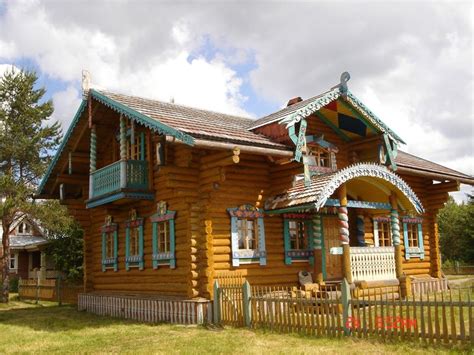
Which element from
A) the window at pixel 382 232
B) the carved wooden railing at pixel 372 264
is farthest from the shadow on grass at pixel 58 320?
the window at pixel 382 232

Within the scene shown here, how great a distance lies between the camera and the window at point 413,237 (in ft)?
66.9

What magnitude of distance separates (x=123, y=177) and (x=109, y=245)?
198 inches

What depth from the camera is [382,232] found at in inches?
773

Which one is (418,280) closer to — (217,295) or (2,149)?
(217,295)

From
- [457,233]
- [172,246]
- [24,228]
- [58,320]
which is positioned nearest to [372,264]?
[172,246]

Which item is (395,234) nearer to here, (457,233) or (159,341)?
(159,341)


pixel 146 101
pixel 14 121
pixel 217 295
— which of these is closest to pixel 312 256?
pixel 217 295

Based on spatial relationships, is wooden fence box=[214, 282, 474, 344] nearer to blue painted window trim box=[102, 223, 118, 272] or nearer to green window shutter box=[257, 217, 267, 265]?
green window shutter box=[257, 217, 267, 265]

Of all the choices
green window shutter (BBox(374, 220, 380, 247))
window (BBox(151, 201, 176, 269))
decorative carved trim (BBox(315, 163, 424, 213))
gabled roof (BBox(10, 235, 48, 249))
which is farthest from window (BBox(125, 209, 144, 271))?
gabled roof (BBox(10, 235, 48, 249))

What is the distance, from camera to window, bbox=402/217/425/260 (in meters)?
20.4

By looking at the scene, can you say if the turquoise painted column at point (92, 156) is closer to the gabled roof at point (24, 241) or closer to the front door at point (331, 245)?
the front door at point (331, 245)

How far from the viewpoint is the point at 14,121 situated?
94.4ft

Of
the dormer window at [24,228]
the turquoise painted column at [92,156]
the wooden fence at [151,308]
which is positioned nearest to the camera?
the wooden fence at [151,308]

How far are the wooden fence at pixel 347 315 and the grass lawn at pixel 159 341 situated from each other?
0.95 ft
